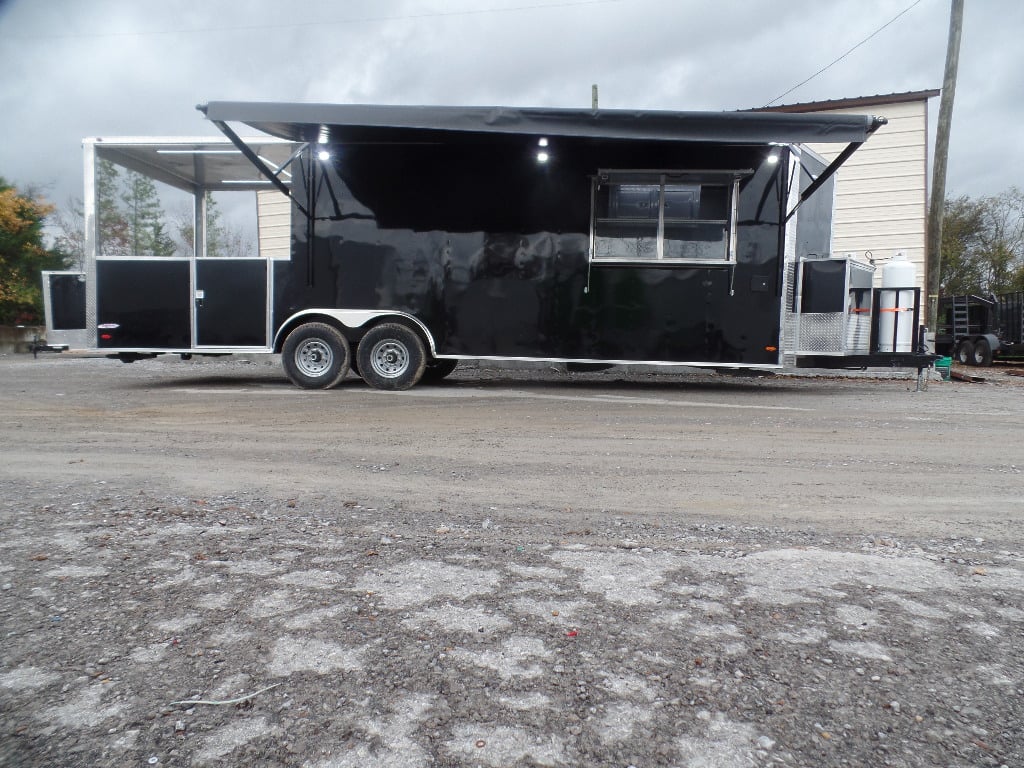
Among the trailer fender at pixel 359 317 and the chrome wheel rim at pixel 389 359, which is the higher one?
the trailer fender at pixel 359 317

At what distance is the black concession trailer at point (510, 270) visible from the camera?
Answer: 8.09 metres

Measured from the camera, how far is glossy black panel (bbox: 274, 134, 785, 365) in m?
8.08

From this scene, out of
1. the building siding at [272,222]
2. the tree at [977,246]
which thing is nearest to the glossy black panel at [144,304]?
the building siding at [272,222]

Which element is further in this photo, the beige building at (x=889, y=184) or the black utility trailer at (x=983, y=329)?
the black utility trailer at (x=983, y=329)

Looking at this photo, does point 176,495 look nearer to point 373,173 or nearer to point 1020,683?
point 1020,683

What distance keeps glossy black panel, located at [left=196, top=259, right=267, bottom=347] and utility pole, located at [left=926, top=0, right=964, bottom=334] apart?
1229 centimetres

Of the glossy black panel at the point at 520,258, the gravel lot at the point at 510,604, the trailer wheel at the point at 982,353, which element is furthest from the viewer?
the trailer wheel at the point at 982,353

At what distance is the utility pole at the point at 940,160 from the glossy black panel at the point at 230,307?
484 inches

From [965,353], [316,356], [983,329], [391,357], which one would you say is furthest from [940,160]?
[316,356]

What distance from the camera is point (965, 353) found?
60.1ft

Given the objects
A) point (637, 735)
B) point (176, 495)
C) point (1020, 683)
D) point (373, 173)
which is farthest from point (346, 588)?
point (373, 173)

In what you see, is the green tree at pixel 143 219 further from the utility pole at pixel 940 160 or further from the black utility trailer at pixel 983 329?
the black utility trailer at pixel 983 329

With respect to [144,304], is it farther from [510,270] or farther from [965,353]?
[965,353]

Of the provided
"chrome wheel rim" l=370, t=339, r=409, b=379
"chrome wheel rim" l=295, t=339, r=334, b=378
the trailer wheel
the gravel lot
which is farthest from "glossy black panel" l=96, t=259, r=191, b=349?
the trailer wheel
